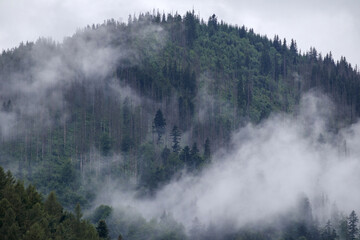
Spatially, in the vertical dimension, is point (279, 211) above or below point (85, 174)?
below

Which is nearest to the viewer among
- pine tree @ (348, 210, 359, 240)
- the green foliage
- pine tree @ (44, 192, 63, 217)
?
the green foliage

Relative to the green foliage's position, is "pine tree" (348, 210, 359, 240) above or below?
below

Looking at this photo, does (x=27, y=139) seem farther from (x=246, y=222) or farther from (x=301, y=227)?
(x=301, y=227)

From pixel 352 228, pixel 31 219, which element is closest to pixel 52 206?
pixel 31 219

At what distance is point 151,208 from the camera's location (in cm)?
18112

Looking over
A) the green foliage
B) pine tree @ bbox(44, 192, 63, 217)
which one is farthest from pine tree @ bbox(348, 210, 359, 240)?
pine tree @ bbox(44, 192, 63, 217)

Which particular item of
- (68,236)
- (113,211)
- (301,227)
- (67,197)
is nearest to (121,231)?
(113,211)

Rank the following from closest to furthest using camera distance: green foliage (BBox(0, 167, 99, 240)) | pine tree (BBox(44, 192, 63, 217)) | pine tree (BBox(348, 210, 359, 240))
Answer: green foliage (BBox(0, 167, 99, 240)) → pine tree (BBox(44, 192, 63, 217)) → pine tree (BBox(348, 210, 359, 240))

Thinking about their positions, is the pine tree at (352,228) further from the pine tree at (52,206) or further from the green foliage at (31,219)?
the pine tree at (52,206)

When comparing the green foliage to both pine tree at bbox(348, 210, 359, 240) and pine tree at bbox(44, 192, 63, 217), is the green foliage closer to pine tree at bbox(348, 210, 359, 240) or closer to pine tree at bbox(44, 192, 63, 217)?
pine tree at bbox(44, 192, 63, 217)

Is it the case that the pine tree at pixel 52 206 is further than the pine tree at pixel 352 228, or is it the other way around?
the pine tree at pixel 352 228

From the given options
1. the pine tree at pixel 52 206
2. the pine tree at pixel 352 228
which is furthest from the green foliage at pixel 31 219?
the pine tree at pixel 352 228

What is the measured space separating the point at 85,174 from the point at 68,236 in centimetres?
10467

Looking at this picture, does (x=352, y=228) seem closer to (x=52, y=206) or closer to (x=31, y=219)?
(x=52, y=206)
